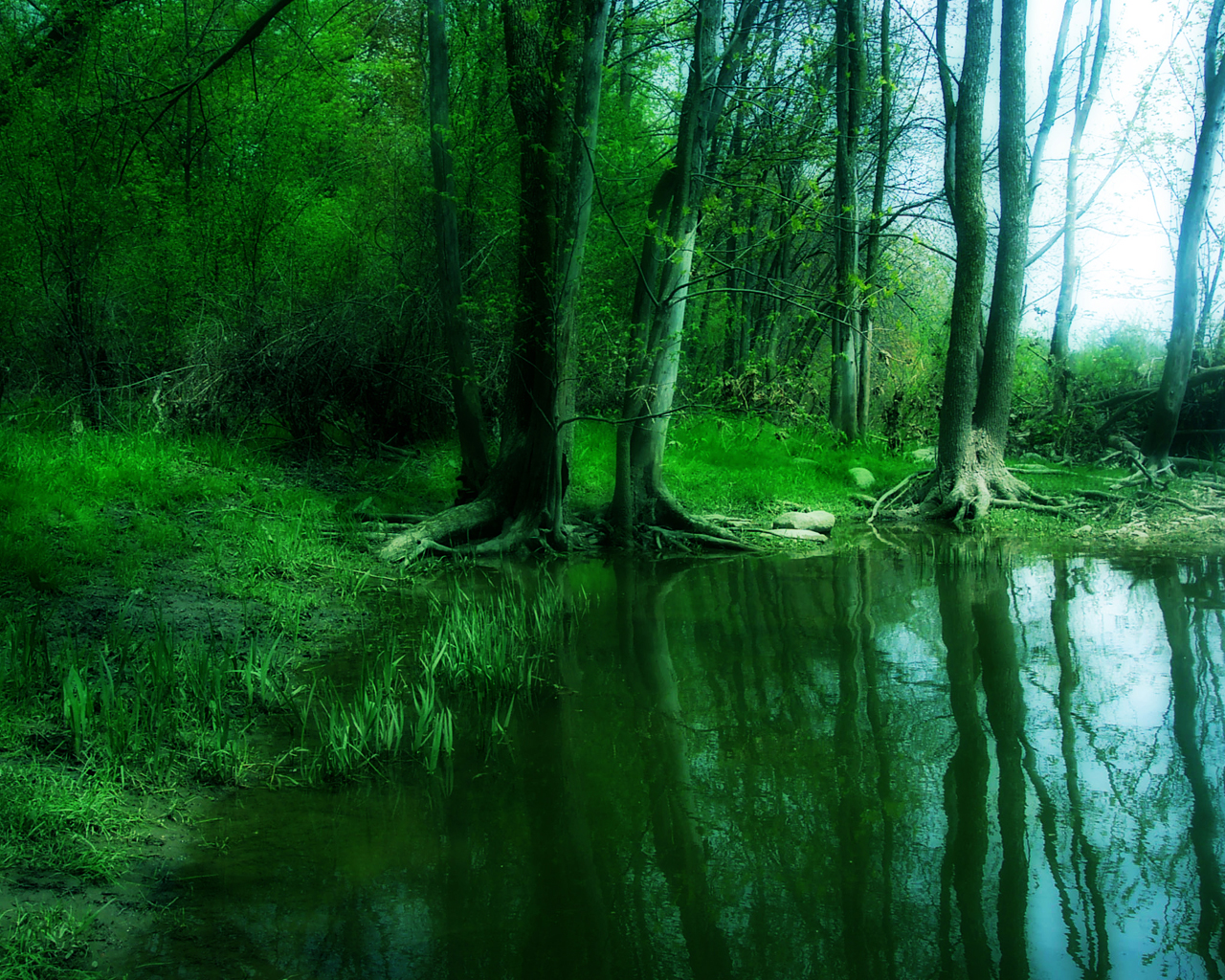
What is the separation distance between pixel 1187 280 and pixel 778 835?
13.9m

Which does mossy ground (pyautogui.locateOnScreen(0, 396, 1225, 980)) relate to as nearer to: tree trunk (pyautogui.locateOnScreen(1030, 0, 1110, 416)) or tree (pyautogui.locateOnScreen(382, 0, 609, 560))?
tree (pyautogui.locateOnScreen(382, 0, 609, 560))

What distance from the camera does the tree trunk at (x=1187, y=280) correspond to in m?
13.9

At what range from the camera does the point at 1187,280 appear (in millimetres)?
14461

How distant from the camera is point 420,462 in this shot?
42.3 ft

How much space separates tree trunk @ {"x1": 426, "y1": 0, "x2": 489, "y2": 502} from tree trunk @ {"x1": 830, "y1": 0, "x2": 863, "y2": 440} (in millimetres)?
5469

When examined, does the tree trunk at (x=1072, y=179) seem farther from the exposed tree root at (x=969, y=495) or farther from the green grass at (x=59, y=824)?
the green grass at (x=59, y=824)

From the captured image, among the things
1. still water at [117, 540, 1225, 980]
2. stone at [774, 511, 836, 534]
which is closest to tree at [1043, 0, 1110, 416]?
stone at [774, 511, 836, 534]

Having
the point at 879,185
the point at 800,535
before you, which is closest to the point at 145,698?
the point at 800,535

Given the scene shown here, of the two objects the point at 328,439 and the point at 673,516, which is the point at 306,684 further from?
the point at 328,439

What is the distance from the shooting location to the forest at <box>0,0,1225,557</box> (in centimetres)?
972

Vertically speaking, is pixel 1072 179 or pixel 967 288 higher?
pixel 1072 179

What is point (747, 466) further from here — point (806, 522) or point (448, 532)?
point (448, 532)

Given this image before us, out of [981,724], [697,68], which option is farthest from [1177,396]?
[981,724]

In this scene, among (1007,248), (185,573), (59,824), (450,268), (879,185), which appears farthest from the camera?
(879,185)
